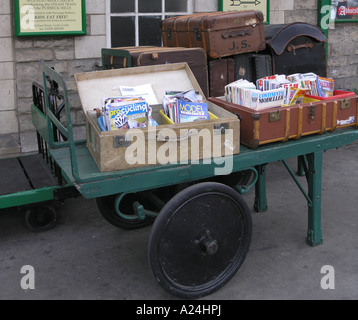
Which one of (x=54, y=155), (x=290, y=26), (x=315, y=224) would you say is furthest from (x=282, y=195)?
(x=54, y=155)

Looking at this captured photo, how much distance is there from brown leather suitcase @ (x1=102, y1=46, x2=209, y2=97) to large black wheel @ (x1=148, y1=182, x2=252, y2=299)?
5.24 feet

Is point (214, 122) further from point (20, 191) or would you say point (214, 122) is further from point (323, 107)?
point (20, 191)

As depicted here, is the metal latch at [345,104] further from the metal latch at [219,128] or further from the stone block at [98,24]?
the stone block at [98,24]

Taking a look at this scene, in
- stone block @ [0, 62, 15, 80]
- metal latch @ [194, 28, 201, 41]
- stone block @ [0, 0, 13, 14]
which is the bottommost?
stone block @ [0, 62, 15, 80]

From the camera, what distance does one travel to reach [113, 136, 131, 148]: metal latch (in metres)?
3.20

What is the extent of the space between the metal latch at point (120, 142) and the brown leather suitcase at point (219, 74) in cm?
200

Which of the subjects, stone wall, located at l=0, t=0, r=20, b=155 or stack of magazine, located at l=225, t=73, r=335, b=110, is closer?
stack of magazine, located at l=225, t=73, r=335, b=110

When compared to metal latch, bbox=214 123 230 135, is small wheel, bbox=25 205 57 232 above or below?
below

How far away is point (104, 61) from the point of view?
5277mm

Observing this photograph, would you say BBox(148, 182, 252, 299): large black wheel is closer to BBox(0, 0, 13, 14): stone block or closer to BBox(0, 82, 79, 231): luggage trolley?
BBox(0, 82, 79, 231): luggage trolley

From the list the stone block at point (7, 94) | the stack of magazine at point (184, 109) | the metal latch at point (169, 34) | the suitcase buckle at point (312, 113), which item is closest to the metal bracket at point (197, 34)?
the metal latch at point (169, 34)

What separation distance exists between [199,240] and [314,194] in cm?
120

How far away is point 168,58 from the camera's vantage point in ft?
15.1

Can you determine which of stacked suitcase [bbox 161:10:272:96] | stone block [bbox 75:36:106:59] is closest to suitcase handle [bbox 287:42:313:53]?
stacked suitcase [bbox 161:10:272:96]
